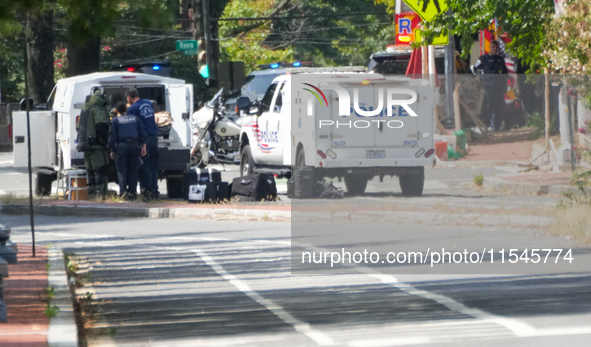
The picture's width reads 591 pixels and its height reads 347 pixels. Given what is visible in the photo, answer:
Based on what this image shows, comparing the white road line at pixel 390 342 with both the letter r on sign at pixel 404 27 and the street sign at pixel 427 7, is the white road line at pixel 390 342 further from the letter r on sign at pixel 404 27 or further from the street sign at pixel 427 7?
the letter r on sign at pixel 404 27

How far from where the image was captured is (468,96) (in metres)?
13.2

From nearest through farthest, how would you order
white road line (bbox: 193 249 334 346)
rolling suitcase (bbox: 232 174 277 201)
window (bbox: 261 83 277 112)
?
1. white road line (bbox: 193 249 334 346)
2. rolling suitcase (bbox: 232 174 277 201)
3. window (bbox: 261 83 277 112)

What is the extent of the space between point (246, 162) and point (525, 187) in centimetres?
655

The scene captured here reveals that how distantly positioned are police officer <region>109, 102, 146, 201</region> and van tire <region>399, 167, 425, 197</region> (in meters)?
4.61

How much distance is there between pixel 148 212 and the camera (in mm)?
15867

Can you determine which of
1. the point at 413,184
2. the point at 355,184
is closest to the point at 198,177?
the point at 355,184

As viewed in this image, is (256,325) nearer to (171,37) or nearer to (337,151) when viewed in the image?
(337,151)

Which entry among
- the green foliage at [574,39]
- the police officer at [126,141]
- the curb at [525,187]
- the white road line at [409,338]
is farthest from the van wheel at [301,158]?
the white road line at [409,338]

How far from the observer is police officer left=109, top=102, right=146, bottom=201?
1625 cm

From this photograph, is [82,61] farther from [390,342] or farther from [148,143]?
[390,342]

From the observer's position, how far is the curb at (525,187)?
1339 cm

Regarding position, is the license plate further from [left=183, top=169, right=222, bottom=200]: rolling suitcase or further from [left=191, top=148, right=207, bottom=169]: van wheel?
[left=191, top=148, right=207, bottom=169]: van wheel

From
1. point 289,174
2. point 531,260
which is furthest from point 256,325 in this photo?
point 289,174

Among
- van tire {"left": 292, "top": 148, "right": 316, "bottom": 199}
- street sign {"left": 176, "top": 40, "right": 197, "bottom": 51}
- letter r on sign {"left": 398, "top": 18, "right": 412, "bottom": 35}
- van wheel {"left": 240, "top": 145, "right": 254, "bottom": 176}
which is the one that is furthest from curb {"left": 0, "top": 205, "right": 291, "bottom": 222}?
street sign {"left": 176, "top": 40, "right": 197, "bottom": 51}
